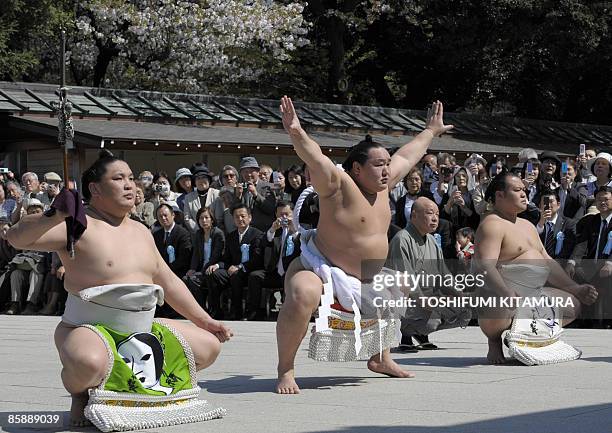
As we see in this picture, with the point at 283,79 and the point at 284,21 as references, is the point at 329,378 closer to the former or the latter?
the point at 284,21

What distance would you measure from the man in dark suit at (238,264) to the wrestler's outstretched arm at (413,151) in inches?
191

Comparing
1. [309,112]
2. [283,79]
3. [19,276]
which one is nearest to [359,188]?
[19,276]

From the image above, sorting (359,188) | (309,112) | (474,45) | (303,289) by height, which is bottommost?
(303,289)

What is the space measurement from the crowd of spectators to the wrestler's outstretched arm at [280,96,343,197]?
389 cm

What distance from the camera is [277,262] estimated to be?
11.5 metres

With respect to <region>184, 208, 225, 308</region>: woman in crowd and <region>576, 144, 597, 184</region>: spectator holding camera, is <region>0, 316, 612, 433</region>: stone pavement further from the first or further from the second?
<region>184, 208, 225, 308</region>: woman in crowd

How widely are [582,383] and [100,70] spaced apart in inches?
940

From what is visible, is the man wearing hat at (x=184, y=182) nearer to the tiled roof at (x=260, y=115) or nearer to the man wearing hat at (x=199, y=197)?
the man wearing hat at (x=199, y=197)

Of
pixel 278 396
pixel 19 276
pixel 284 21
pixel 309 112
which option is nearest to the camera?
pixel 278 396

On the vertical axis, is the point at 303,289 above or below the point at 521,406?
above

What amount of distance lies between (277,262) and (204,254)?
0.90m

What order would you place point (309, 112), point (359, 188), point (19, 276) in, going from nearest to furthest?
point (359, 188)
point (19, 276)
point (309, 112)

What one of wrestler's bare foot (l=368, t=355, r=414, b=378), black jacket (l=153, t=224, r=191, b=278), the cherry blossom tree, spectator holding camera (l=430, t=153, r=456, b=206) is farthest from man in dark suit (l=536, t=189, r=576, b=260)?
the cherry blossom tree

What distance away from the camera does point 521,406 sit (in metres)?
5.18
